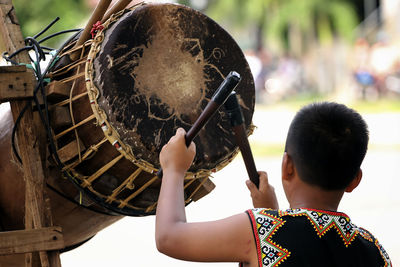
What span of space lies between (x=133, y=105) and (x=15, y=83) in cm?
36

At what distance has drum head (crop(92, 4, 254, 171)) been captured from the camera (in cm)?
203

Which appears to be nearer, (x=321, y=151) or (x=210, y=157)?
(x=321, y=151)

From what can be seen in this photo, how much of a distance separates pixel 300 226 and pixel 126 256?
3.62 metres

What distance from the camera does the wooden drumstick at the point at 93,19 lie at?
211 cm

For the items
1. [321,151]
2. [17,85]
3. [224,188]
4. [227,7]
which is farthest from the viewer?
[227,7]

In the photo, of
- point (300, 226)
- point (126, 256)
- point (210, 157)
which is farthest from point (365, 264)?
point (126, 256)

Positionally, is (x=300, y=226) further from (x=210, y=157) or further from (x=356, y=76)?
(x=356, y=76)

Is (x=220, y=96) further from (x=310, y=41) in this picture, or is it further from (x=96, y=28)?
(x=310, y=41)

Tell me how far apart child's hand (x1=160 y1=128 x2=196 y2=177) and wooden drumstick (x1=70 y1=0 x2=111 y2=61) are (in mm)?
690

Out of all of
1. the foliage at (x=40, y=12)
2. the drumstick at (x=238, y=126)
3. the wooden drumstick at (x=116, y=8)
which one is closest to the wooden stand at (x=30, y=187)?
the wooden drumstick at (x=116, y=8)

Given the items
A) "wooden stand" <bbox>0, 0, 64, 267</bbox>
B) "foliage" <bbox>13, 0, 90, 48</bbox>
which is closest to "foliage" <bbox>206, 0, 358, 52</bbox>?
"foliage" <bbox>13, 0, 90, 48</bbox>

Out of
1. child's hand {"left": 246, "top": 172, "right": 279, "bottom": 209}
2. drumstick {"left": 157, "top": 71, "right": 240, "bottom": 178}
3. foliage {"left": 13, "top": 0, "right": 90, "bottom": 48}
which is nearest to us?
drumstick {"left": 157, "top": 71, "right": 240, "bottom": 178}

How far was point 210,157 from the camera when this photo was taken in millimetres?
2117

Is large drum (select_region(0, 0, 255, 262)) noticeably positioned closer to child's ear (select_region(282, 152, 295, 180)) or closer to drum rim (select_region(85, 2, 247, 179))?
drum rim (select_region(85, 2, 247, 179))
